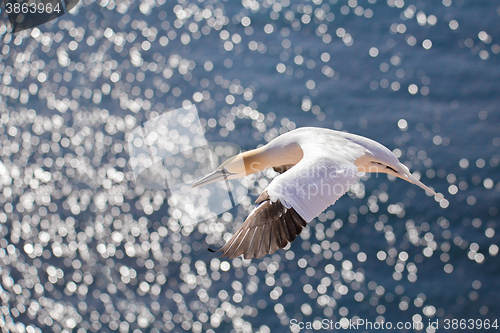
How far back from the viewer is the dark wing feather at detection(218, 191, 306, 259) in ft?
9.19

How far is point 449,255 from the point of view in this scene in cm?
698

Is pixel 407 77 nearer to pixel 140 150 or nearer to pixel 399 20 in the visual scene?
pixel 399 20

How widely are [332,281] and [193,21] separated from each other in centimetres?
607

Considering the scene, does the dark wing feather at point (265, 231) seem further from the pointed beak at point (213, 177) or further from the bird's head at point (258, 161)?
the pointed beak at point (213, 177)

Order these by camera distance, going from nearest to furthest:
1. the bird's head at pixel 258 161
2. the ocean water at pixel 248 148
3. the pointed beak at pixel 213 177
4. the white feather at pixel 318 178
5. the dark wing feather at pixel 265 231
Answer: the dark wing feather at pixel 265 231, the white feather at pixel 318 178, the bird's head at pixel 258 161, the pointed beak at pixel 213 177, the ocean water at pixel 248 148

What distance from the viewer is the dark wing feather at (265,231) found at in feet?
9.19

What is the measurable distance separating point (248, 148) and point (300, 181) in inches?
191

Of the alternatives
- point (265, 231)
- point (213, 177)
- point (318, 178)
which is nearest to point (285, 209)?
point (265, 231)

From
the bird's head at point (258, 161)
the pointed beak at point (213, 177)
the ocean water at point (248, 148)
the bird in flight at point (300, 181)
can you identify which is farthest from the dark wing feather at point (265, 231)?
the ocean water at point (248, 148)

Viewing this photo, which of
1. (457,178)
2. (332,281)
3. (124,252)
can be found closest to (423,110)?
(457,178)

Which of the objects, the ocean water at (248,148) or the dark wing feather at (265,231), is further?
the ocean water at (248,148)

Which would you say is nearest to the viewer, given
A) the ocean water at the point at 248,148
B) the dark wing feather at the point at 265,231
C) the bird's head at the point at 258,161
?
the dark wing feather at the point at 265,231

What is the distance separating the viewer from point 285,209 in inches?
113

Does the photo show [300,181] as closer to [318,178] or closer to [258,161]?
[318,178]
